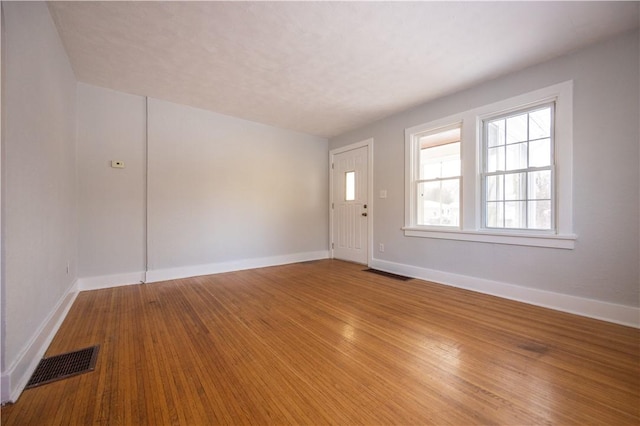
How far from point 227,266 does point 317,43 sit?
343cm

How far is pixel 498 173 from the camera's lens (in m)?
3.12

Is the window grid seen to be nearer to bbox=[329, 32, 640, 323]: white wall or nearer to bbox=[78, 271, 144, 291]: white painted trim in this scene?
bbox=[329, 32, 640, 323]: white wall

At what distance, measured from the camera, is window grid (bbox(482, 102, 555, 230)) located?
9.05 feet

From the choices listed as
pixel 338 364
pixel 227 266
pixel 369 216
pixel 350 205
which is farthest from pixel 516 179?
pixel 227 266

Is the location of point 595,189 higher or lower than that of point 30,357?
higher

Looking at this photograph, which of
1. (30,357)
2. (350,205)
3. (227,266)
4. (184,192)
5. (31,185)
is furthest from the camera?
(350,205)

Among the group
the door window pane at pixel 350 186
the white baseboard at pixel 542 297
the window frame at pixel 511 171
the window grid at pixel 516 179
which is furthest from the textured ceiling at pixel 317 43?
the white baseboard at pixel 542 297

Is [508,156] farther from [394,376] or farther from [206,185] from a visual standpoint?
[206,185]

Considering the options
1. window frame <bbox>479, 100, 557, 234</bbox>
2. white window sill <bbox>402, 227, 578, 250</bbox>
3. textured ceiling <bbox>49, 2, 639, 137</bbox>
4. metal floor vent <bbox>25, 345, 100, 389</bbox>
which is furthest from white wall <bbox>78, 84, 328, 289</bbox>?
window frame <bbox>479, 100, 557, 234</bbox>

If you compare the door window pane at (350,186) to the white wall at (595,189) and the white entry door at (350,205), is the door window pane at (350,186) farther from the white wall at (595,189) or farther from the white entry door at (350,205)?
the white wall at (595,189)

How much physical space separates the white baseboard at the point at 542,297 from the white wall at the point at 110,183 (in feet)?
13.2

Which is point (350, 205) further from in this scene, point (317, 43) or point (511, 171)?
point (317, 43)

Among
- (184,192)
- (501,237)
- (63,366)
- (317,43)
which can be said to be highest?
(317,43)

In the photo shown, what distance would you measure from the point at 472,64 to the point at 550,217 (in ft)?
5.95
